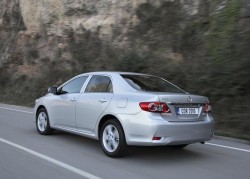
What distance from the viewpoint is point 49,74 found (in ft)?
81.5

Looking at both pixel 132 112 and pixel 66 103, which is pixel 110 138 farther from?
pixel 66 103

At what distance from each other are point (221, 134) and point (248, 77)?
265 cm

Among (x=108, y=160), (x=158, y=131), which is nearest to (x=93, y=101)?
(x=108, y=160)

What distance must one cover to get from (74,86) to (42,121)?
158 cm

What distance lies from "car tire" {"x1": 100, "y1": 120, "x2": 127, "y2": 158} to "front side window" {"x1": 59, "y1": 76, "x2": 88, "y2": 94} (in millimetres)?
1461

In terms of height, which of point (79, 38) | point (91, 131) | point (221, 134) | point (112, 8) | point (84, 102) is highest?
point (112, 8)

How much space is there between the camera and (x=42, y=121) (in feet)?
33.8

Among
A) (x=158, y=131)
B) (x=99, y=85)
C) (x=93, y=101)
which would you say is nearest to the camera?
(x=158, y=131)

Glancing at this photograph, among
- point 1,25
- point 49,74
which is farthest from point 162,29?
point 1,25

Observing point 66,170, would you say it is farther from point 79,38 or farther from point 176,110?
point 79,38

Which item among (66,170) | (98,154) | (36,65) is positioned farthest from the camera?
(36,65)

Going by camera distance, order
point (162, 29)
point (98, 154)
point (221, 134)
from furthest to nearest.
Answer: point (162, 29), point (221, 134), point (98, 154)

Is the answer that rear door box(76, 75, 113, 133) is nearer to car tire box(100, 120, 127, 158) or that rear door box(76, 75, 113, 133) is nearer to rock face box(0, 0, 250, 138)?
car tire box(100, 120, 127, 158)

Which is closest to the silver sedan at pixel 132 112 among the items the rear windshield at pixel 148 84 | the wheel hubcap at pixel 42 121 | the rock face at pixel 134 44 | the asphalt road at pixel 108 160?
the rear windshield at pixel 148 84
